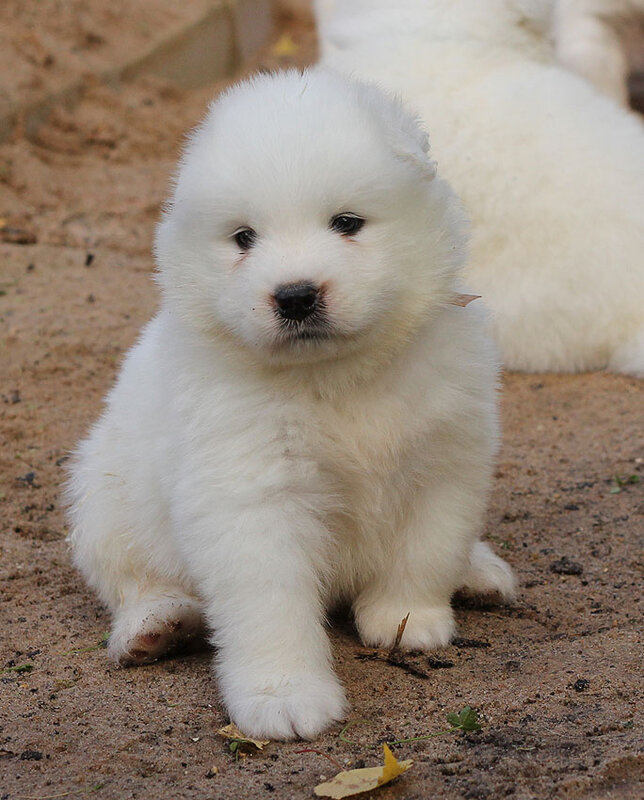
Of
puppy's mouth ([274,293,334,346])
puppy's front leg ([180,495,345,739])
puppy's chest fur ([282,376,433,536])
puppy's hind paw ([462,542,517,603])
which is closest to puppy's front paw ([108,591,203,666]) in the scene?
puppy's front leg ([180,495,345,739])

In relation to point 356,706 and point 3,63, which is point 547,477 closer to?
point 356,706

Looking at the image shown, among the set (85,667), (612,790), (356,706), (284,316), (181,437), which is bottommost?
(85,667)

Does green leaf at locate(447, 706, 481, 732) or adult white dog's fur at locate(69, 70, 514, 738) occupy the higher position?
adult white dog's fur at locate(69, 70, 514, 738)

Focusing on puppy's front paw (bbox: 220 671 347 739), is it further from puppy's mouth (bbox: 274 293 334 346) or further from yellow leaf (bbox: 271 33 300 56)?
yellow leaf (bbox: 271 33 300 56)

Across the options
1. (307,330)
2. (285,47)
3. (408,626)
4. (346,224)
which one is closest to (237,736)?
(408,626)

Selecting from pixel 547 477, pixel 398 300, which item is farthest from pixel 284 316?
pixel 547 477

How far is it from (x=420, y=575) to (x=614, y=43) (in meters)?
6.74

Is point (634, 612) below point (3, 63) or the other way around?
below

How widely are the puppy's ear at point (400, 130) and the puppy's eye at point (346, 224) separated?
9.8 inches

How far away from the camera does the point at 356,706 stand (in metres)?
3.33

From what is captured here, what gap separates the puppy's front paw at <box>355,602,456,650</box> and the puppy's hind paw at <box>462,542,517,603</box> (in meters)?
0.31

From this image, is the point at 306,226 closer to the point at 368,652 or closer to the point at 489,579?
the point at 368,652

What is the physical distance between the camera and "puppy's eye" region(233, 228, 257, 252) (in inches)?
127

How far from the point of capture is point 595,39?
9.17m
